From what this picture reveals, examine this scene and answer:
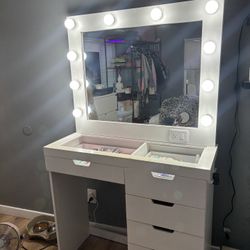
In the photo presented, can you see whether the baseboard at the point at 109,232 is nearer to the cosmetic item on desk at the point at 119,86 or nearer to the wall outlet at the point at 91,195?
the wall outlet at the point at 91,195

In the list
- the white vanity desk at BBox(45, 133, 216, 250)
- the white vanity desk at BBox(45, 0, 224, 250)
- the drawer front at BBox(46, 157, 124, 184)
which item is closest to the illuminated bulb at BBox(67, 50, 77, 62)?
the white vanity desk at BBox(45, 0, 224, 250)

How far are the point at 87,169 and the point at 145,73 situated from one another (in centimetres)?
71

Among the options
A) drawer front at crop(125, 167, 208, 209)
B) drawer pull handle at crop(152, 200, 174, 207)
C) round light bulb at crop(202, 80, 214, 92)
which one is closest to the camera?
drawer front at crop(125, 167, 208, 209)

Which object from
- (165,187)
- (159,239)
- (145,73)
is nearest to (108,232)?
(159,239)

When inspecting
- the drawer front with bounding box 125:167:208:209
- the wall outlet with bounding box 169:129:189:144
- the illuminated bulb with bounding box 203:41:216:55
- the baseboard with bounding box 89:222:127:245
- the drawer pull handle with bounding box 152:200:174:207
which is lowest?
the baseboard with bounding box 89:222:127:245

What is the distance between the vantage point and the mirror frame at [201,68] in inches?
55.3

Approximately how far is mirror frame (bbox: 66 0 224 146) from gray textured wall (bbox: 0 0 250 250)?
2.7 inches

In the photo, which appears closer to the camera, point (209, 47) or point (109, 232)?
point (209, 47)

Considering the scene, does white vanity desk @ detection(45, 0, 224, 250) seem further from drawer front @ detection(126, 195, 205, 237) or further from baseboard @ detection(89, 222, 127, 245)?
baseboard @ detection(89, 222, 127, 245)

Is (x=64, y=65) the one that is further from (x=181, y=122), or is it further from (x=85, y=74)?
(x=181, y=122)

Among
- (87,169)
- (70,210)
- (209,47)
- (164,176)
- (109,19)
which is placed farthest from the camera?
(70,210)

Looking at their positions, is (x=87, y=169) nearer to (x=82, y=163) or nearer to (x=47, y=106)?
(x=82, y=163)

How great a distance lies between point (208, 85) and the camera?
4.76 ft

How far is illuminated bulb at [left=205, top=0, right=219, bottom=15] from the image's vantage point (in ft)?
4.44
